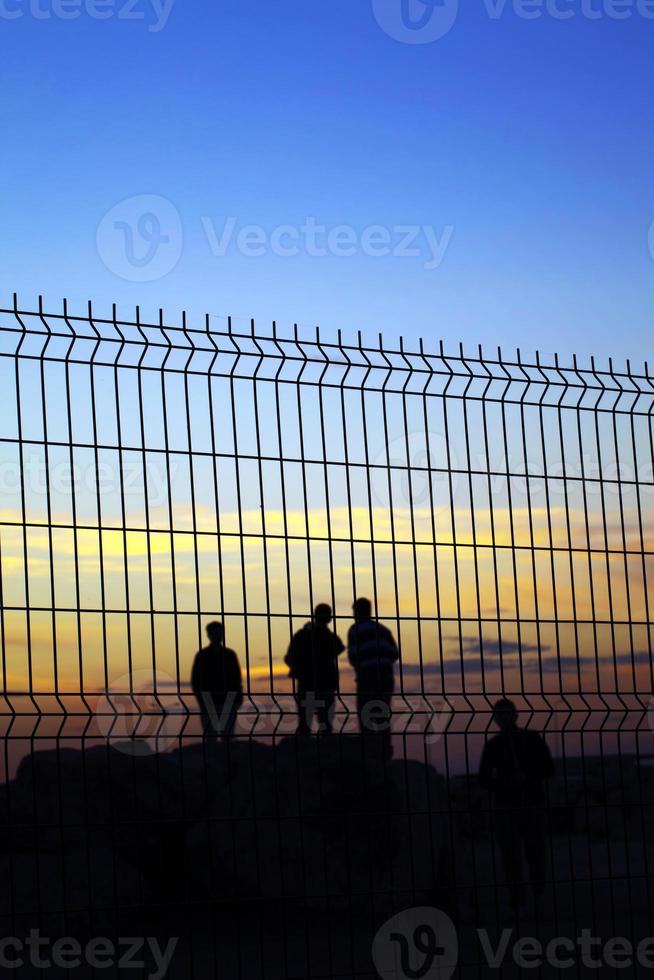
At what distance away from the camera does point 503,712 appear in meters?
6.45

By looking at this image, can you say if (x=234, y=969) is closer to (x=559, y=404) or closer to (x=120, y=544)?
(x=120, y=544)

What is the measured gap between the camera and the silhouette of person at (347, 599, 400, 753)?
5.91 m

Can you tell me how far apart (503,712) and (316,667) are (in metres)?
1.19

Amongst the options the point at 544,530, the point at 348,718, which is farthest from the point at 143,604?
the point at 544,530

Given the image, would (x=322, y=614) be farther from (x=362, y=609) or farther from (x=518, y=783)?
(x=518, y=783)

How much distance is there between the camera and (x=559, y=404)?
6789 mm

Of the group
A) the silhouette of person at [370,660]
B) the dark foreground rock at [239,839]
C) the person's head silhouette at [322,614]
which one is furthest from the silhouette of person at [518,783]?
the person's head silhouette at [322,614]

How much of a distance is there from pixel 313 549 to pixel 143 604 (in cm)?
89

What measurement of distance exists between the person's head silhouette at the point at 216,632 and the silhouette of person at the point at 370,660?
0.64 m

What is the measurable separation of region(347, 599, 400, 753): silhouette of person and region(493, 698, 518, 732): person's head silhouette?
1.88 ft

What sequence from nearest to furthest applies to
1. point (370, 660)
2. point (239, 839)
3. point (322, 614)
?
point (322, 614) → point (370, 660) → point (239, 839)

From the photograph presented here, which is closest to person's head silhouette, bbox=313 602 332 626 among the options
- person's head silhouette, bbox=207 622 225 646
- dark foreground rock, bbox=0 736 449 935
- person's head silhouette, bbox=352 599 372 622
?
person's head silhouette, bbox=352 599 372 622

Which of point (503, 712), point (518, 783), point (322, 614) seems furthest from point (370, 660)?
point (518, 783)

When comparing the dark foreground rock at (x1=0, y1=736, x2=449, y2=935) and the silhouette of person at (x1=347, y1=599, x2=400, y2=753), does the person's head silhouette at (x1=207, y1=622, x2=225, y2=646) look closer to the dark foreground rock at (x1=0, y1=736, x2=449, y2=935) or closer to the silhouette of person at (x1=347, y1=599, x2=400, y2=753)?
the dark foreground rock at (x1=0, y1=736, x2=449, y2=935)
